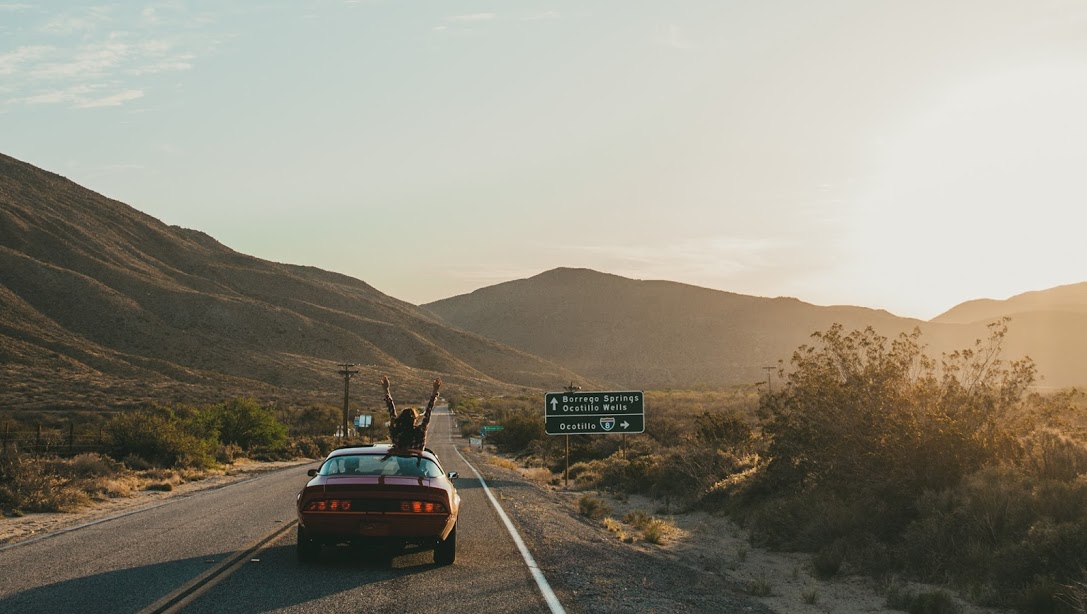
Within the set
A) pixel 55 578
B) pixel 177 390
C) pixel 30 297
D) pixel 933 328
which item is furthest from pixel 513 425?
pixel 933 328

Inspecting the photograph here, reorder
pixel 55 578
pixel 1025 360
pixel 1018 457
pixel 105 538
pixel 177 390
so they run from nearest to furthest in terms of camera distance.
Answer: pixel 55 578 → pixel 105 538 → pixel 1018 457 → pixel 1025 360 → pixel 177 390

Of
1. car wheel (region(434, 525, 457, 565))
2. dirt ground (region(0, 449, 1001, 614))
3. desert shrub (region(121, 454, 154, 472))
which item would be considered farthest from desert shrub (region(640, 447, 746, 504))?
desert shrub (region(121, 454, 154, 472))

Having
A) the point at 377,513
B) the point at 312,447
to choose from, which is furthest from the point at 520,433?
the point at 377,513

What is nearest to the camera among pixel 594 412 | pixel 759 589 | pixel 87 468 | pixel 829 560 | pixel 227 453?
pixel 759 589

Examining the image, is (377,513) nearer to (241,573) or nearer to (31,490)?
(241,573)

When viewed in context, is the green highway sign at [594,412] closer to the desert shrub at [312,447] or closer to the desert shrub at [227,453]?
the desert shrub at [227,453]

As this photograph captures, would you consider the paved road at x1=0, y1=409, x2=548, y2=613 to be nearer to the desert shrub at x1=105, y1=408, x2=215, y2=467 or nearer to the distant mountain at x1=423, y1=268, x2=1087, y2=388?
the desert shrub at x1=105, y1=408, x2=215, y2=467

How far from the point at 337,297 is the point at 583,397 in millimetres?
128728

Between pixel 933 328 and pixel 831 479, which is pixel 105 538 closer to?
pixel 831 479

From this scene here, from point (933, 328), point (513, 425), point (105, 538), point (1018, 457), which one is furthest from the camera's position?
point (933, 328)

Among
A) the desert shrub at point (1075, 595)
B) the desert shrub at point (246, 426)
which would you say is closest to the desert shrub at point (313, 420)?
the desert shrub at point (246, 426)

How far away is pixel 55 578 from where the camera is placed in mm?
10078

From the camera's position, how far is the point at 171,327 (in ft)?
348

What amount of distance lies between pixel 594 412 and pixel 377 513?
21.2m
